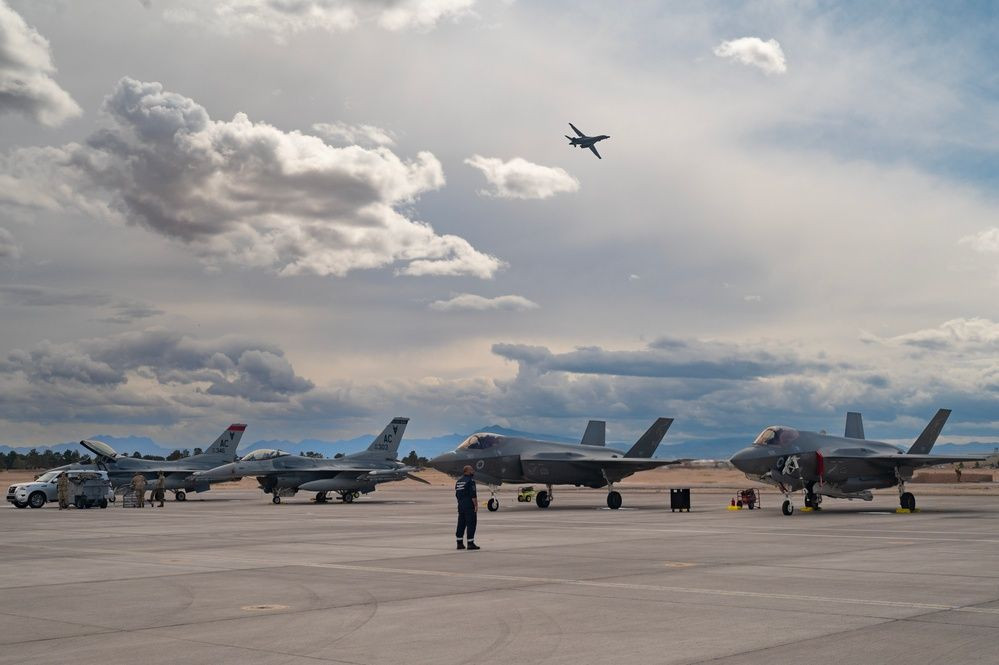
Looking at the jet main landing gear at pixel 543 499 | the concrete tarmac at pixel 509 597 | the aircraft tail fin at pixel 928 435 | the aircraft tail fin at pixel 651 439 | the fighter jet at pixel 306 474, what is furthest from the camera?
the fighter jet at pixel 306 474

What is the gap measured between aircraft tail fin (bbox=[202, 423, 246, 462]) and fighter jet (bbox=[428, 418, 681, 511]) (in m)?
24.9

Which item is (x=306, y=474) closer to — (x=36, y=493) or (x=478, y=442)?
(x=36, y=493)

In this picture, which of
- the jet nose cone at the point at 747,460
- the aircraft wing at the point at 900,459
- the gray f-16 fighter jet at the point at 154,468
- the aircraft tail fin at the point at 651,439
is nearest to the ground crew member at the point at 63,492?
the gray f-16 fighter jet at the point at 154,468

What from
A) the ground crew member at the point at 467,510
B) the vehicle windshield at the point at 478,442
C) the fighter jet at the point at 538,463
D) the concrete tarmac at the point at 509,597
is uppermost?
the vehicle windshield at the point at 478,442

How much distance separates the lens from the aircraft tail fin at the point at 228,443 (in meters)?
59.4

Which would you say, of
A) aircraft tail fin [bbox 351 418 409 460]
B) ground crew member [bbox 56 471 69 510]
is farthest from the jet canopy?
ground crew member [bbox 56 471 69 510]

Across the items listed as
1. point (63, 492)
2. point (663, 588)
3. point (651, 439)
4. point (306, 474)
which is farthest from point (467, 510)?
point (63, 492)

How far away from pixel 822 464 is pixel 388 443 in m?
27.6

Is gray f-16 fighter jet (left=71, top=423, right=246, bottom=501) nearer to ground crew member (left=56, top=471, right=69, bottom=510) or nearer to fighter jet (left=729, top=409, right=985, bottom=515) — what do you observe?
ground crew member (left=56, top=471, right=69, bottom=510)

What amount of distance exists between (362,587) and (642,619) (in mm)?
4760

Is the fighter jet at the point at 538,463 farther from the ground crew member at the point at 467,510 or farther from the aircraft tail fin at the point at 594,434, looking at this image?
the ground crew member at the point at 467,510

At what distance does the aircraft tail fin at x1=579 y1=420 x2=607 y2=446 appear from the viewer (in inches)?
1797

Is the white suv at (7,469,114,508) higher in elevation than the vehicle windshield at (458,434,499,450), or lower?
lower

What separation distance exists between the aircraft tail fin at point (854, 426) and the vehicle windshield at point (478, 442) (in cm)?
1653
